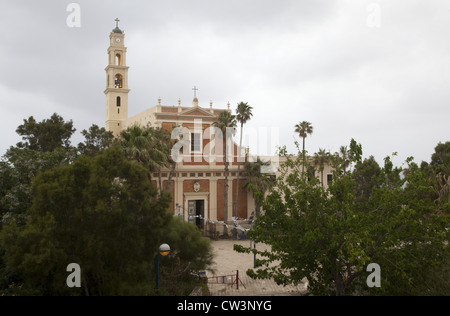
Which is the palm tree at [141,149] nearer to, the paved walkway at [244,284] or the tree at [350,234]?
the paved walkway at [244,284]

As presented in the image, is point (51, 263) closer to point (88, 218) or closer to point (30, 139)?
point (88, 218)

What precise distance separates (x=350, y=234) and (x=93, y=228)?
6.86m

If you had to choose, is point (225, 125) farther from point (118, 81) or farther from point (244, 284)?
point (244, 284)

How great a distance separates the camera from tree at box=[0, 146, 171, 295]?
10.2 m

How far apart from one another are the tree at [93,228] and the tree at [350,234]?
311 cm

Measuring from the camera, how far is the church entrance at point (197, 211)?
33.2 m

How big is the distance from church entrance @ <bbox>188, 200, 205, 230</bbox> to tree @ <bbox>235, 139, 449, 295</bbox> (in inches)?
829

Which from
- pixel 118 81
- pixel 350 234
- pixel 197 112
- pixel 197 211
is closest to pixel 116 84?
pixel 118 81

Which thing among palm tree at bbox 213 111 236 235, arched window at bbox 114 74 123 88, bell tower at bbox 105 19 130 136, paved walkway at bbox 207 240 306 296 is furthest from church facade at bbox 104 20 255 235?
paved walkway at bbox 207 240 306 296

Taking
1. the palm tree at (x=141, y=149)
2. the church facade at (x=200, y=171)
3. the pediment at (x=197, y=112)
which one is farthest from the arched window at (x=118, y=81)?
the palm tree at (x=141, y=149)

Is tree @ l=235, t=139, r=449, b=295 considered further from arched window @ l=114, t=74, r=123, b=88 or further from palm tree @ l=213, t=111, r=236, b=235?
arched window @ l=114, t=74, r=123, b=88

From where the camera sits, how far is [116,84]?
39.7 meters

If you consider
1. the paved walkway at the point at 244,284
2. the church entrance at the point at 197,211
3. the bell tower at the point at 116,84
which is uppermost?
the bell tower at the point at 116,84
